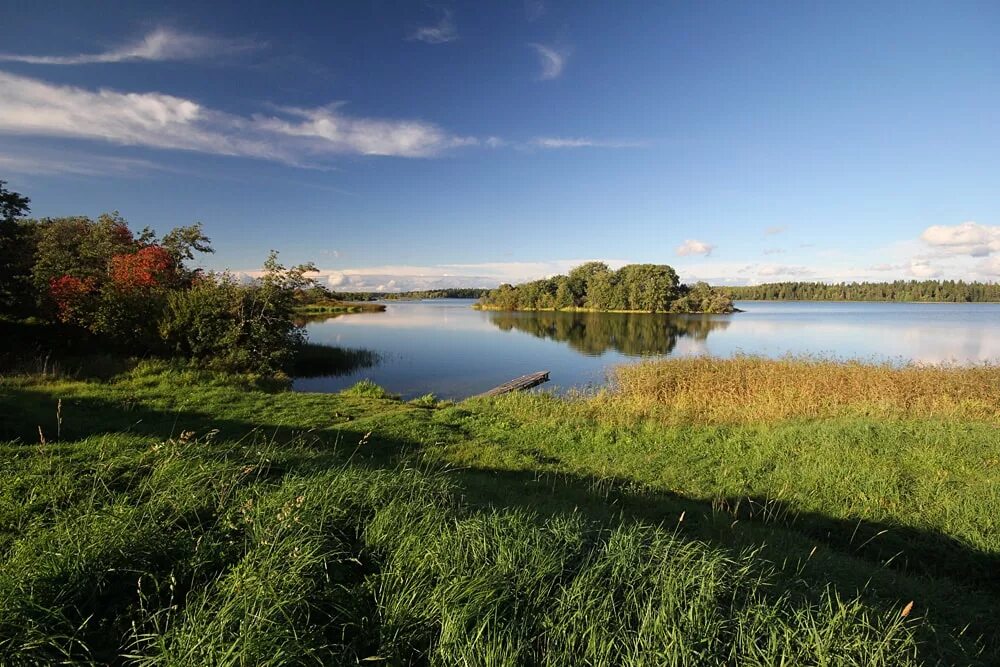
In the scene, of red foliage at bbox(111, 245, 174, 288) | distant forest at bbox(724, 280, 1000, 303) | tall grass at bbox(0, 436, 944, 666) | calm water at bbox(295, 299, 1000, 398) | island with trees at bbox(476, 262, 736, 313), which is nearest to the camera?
tall grass at bbox(0, 436, 944, 666)

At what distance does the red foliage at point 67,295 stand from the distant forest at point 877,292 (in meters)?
131

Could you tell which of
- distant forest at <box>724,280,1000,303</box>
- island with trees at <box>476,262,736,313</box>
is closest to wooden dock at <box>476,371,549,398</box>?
island with trees at <box>476,262,736,313</box>

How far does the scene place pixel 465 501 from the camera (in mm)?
4793

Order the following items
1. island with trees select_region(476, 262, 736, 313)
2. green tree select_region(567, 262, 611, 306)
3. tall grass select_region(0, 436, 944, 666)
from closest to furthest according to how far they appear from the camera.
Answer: tall grass select_region(0, 436, 944, 666) < island with trees select_region(476, 262, 736, 313) < green tree select_region(567, 262, 611, 306)

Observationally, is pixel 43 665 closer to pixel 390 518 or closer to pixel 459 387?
pixel 390 518

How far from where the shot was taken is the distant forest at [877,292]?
139 meters

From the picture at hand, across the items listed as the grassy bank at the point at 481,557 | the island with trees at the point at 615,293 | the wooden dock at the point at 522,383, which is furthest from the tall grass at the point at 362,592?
the island with trees at the point at 615,293

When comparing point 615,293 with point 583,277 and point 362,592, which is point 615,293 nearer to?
point 583,277

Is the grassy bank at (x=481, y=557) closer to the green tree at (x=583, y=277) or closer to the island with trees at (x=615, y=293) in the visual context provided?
the island with trees at (x=615, y=293)

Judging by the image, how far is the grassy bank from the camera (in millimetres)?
2521

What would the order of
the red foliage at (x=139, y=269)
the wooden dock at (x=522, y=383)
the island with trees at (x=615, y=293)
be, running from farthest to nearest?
the island with trees at (x=615, y=293) < the red foliage at (x=139, y=269) < the wooden dock at (x=522, y=383)

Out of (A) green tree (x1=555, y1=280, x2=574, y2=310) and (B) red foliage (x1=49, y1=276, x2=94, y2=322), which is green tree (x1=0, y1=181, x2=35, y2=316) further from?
(A) green tree (x1=555, y1=280, x2=574, y2=310)

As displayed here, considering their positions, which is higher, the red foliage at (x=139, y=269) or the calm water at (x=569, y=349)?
the red foliage at (x=139, y=269)

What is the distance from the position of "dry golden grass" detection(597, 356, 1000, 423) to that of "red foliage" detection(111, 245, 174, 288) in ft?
64.9
